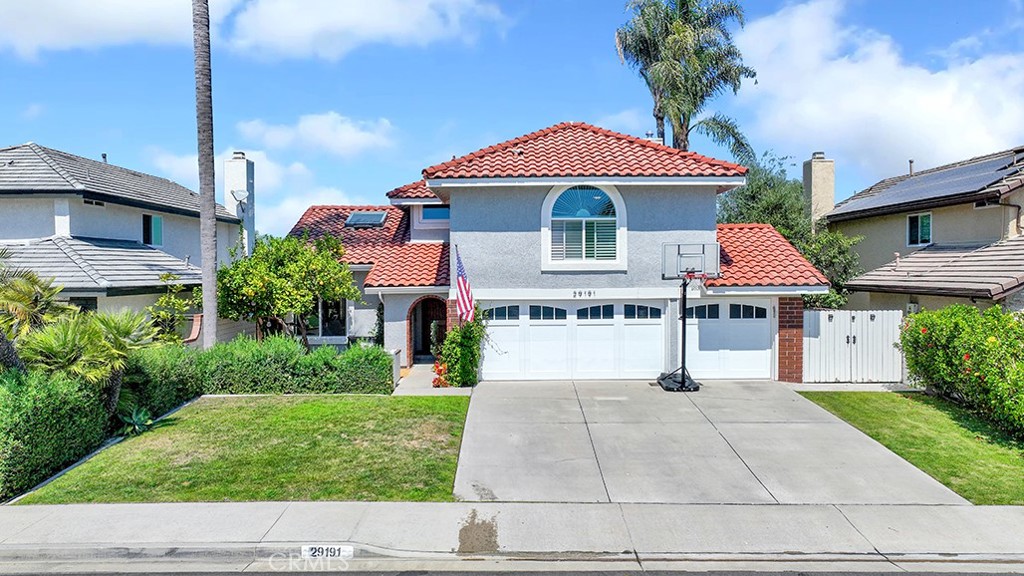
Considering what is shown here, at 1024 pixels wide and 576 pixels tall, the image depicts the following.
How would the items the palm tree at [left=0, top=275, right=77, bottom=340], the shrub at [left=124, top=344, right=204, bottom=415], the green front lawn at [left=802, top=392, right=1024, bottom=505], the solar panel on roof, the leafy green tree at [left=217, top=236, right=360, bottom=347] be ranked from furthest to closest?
the solar panel on roof → the leafy green tree at [left=217, top=236, right=360, bottom=347] → the shrub at [left=124, top=344, right=204, bottom=415] → the palm tree at [left=0, top=275, right=77, bottom=340] → the green front lawn at [left=802, top=392, right=1024, bottom=505]

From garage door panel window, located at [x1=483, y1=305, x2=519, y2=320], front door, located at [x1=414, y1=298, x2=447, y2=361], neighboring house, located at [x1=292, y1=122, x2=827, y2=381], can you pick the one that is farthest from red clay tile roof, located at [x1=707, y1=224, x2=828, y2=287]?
front door, located at [x1=414, y1=298, x2=447, y2=361]

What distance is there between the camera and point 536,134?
1653cm

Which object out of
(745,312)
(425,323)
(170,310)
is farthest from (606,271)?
(170,310)

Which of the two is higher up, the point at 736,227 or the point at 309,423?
the point at 736,227

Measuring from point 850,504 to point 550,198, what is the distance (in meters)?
9.14

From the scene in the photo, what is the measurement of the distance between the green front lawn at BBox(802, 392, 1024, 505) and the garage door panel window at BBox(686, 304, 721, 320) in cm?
277

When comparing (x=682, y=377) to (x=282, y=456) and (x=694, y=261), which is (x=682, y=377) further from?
(x=282, y=456)

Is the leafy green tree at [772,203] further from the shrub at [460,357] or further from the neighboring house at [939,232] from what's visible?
the shrub at [460,357]

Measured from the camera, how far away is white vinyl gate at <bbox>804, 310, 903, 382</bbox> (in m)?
14.7

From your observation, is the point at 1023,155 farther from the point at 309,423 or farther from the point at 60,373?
the point at 60,373

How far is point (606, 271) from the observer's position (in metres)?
14.8

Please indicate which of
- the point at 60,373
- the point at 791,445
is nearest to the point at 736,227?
the point at 791,445

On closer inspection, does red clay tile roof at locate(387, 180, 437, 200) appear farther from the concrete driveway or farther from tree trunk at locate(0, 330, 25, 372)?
tree trunk at locate(0, 330, 25, 372)

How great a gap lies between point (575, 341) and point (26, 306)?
11424 mm
